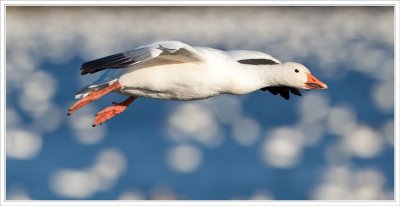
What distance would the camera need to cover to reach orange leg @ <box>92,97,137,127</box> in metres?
8.23

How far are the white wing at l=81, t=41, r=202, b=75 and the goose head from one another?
85 cm

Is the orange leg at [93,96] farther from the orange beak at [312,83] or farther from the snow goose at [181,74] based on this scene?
the orange beak at [312,83]

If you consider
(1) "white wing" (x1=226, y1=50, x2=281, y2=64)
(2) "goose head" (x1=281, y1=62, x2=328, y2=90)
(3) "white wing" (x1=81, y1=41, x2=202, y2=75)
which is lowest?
(2) "goose head" (x1=281, y1=62, x2=328, y2=90)

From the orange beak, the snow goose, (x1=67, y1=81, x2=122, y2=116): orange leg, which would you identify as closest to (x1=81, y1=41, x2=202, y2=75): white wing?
the snow goose

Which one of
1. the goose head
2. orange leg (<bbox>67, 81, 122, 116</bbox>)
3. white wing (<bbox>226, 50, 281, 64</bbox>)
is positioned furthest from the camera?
white wing (<bbox>226, 50, 281, 64</bbox>)

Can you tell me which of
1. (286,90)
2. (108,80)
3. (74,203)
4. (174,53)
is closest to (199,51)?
(174,53)

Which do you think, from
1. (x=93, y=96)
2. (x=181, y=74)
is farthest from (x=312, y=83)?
(x=93, y=96)

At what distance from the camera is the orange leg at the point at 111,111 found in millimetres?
8234

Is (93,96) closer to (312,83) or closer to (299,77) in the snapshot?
(299,77)

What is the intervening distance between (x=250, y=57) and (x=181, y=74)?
1.02 metres

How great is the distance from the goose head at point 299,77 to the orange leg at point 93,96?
132cm

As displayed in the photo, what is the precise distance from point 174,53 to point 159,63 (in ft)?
1.00

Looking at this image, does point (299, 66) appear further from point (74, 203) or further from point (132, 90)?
point (74, 203)

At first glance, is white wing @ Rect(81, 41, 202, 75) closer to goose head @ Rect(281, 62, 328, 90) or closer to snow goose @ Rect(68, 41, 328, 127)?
snow goose @ Rect(68, 41, 328, 127)
